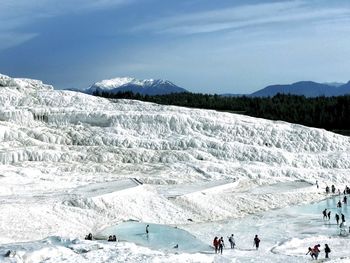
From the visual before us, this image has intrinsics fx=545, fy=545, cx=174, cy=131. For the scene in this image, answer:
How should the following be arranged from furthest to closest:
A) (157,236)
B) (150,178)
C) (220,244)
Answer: (150,178), (157,236), (220,244)

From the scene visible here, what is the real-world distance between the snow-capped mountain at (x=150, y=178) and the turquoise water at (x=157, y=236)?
1.14ft

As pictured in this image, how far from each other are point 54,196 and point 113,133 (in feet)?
87.1

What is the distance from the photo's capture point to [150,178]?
54344 millimetres

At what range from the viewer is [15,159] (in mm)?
56906

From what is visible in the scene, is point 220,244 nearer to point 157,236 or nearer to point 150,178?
point 157,236

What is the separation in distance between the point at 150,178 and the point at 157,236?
57.3ft

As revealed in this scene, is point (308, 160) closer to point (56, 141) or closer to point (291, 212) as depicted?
point (291, 212)

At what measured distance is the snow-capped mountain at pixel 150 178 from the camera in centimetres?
3425

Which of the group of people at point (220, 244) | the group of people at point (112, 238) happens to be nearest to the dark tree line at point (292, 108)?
the group of people at point (220, 244)

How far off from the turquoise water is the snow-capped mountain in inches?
13.7

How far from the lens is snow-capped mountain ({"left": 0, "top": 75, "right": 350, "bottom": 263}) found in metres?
34.2

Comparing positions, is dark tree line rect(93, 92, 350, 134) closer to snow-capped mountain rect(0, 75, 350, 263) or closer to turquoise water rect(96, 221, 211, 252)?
snow-capped mountain rect(0, 75, 350, 263)

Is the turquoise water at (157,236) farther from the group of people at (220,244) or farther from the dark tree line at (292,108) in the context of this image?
the dark tree line at (292,108)

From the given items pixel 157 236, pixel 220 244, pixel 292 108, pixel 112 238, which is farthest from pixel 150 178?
pixel 292 108
